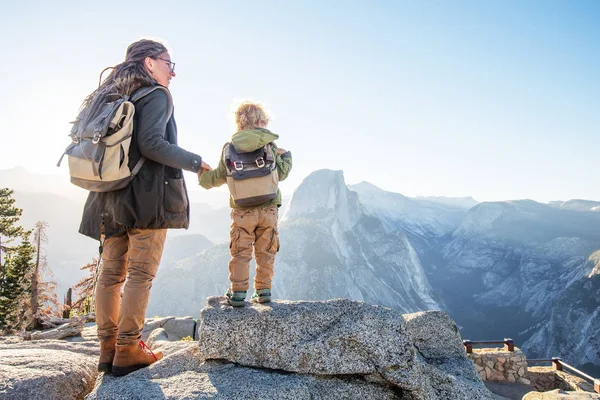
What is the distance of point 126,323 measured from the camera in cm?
331

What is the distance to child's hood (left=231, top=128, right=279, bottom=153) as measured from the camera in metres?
4.04

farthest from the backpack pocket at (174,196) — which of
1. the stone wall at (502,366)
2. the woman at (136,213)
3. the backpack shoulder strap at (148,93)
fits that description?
the stone wall at (502,366)

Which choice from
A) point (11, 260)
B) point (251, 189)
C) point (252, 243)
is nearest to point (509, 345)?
point (252, 243)

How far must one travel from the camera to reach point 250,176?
13.3ft

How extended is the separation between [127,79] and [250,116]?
140 centimetres

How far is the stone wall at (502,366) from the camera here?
14.3 m

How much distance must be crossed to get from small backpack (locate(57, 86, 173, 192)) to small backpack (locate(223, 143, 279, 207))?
111 cm

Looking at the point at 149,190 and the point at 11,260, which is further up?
the point at 11,260

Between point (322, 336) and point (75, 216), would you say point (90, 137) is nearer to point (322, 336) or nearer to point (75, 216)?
point (322, 336)

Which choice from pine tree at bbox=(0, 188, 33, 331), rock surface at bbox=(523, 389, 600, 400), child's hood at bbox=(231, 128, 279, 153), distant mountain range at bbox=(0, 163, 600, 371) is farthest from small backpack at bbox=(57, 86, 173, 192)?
distant mountain range at bbox=(0, 163, 600, 371)

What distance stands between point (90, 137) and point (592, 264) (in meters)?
175

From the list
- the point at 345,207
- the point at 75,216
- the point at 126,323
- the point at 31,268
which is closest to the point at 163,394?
the point at 126,323

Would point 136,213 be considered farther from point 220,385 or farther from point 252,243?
point 220,385

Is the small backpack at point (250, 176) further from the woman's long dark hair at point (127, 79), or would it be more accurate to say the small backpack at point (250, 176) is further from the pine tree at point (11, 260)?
the pine tree at point (11, 260)
